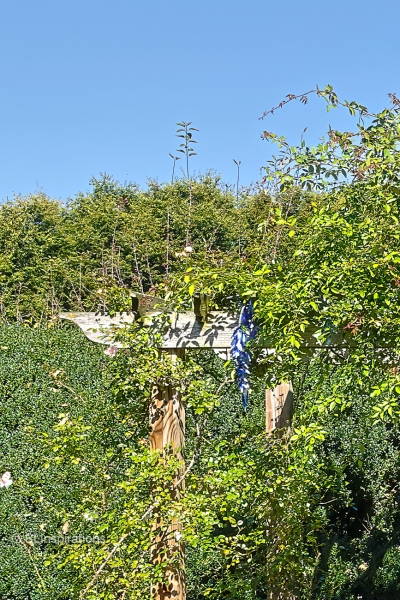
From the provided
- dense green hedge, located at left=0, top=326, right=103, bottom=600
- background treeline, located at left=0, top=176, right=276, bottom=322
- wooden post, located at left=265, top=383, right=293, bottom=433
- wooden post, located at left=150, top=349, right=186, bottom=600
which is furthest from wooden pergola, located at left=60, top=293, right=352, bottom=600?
background treeline, located at left=0, top=176, right=276, bottom=322

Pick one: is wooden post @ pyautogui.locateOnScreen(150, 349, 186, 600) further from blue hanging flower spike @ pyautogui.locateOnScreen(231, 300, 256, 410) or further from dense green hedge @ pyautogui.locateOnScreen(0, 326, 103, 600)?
dense green hedge @ pyautogui.locateOnScreen(0, 326, 103, 600)

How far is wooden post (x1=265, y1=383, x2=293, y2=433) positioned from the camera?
346 cm

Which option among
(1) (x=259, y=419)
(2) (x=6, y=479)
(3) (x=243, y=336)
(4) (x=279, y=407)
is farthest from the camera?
(1) (x=259, y=419)

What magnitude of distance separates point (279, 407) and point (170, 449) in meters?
0.85

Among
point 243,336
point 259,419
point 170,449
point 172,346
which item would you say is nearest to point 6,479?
point 259,419

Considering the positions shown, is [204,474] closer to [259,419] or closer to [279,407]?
[279,407]

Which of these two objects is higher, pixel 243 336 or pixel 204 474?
pixel 243 336

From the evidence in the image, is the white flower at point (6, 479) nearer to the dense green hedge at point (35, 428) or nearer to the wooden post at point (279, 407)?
the dense green hedge at point (35, 428)

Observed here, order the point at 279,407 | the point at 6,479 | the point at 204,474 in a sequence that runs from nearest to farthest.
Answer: the point at 204,474 → the point at 279,407 → the point at 6,479

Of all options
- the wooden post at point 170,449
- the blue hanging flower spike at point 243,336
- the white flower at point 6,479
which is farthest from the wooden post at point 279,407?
the white flower at point 6,479

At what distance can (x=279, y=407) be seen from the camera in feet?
11.6

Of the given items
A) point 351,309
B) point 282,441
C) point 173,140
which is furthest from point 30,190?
point 351,309

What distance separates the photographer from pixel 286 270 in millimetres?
2561

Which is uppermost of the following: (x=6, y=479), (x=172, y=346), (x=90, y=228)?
(x=90, y=228)
